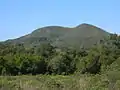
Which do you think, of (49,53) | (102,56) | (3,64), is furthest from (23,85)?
(49,53)

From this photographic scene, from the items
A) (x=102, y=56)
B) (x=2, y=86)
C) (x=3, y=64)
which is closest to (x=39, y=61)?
(x=3, y=64)

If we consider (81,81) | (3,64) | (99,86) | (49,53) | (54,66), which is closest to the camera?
(99,86)

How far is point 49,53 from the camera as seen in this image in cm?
9288

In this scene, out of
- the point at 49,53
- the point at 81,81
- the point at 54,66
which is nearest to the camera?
the point at 81,81

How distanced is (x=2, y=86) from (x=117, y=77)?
296cm

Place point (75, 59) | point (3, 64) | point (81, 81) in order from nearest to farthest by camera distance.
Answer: point (81, 81)
point (3, 64)
point (75, 59)

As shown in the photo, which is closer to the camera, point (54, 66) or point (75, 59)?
point (54, 66)

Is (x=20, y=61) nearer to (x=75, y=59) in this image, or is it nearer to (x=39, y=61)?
(x=39, y=61)

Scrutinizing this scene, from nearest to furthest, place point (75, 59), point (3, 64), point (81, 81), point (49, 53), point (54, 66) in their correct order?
point (81, 81)
point (3, 64)
point (54, 66)
point (75, 59)
point (49, 53)

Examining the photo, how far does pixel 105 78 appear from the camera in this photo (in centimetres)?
841

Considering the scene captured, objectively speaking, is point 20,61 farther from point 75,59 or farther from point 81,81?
point 81,81

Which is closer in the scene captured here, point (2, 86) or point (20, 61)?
point (2, 86)

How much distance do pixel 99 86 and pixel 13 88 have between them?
2.13 m

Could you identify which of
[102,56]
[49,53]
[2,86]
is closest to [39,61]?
[102,56]
